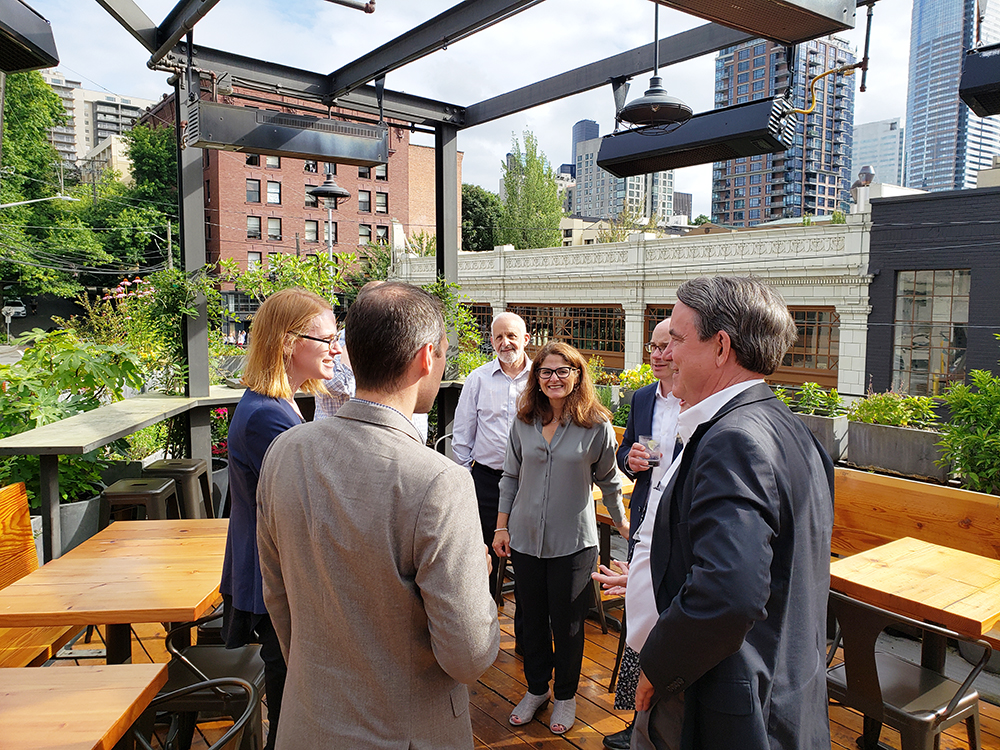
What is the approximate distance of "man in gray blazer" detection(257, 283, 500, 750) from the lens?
1050 millimetres

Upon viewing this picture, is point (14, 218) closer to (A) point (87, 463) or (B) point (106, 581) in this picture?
(A) point (87, 463)

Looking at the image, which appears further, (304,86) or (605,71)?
(304,86)

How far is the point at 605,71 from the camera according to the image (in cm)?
390

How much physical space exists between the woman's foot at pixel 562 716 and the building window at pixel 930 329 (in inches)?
695

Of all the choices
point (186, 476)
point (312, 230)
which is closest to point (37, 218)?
point (312, 230)

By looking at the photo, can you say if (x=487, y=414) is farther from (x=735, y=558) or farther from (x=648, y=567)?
(x=735, y=558)

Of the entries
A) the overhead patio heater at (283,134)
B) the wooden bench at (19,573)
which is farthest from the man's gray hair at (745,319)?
the overhead patio heater at (283,134)

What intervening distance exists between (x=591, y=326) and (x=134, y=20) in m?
21.8

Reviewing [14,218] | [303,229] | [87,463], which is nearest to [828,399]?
[87,463]

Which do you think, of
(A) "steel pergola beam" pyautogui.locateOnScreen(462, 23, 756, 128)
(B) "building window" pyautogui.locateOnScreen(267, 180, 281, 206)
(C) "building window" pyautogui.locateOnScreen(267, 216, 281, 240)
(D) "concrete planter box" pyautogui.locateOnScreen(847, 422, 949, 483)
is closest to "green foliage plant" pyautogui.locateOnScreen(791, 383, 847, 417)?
(D) "concrete planter box" pyautogui.locateOnScreen(847, 422, 949, 483)

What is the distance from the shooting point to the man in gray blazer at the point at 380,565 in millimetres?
1050

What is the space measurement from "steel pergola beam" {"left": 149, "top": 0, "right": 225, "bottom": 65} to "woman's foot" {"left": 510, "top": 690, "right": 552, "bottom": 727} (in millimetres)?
3100

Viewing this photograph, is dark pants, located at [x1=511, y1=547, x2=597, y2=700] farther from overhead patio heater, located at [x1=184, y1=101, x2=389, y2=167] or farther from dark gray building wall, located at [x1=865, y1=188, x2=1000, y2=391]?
dark gray building wall, located at [x1=865, y1=188, x2=1000, y2=391]

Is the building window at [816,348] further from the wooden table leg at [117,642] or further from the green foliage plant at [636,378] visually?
the wooden table leg at [117,642]
